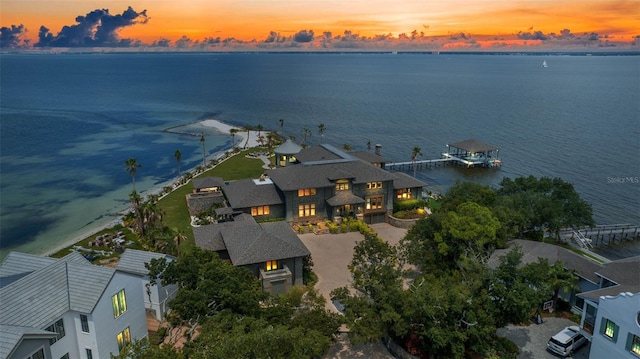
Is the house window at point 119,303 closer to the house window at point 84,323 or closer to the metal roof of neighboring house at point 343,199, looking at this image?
the house window at point 84,323

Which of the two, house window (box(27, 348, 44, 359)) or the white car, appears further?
Answer: the white car

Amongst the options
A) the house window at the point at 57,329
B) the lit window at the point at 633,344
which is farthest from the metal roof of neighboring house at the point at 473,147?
the house window at the point at 57,329

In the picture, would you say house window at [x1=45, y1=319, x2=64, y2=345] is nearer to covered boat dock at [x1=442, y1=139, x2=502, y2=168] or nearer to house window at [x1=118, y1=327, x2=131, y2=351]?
house window at [x1=118, y1=327, x2=131, y2=351]

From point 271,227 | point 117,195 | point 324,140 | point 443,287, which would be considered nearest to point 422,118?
point 324,140

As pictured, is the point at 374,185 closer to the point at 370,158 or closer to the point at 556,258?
the point at 370,158

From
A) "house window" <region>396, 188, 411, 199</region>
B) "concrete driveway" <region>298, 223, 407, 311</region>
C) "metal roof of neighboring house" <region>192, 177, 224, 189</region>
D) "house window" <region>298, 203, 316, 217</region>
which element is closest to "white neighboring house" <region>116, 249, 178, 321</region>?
"concrete driveway" <region>298, 223, 407, 311</region>

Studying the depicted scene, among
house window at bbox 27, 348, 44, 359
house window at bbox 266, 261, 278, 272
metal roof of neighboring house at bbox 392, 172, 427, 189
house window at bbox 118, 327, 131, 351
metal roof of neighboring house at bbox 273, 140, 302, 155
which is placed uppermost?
house window at bbox 27, 348, 44, 359

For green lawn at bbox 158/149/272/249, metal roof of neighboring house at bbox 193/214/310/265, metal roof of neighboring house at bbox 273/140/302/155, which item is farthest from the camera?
metal roof of neighboring house at bbox 273/140/302/155
